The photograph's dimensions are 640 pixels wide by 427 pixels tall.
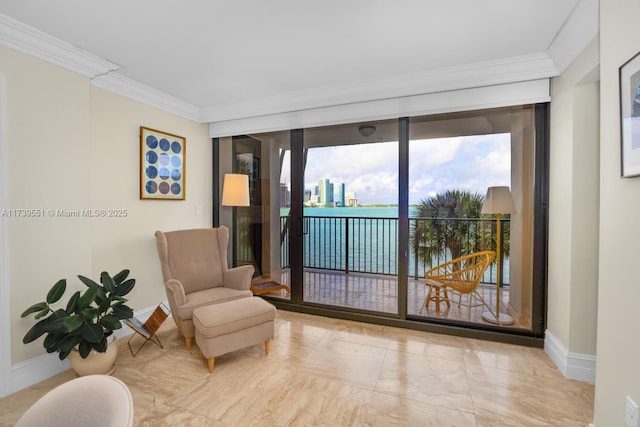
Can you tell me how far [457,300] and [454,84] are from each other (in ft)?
7.16

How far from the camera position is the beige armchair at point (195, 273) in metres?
2.55

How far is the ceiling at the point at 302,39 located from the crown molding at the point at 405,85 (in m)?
0.01

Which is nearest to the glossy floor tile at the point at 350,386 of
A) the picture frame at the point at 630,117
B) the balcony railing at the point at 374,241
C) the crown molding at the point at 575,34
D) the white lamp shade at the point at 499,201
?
the balcony railing at the point at 374,241

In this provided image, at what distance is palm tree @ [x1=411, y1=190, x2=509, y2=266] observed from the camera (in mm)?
2857

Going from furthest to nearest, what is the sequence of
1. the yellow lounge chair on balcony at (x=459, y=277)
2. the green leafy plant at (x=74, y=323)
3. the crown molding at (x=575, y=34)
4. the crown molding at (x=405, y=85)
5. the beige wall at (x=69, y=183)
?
the yellow lounge chair on balcony at (x=459, y=277), the crown molding at (x=405, y=85), the beige wall at (x=69, y=183), the green leafy plant at (x=74, y=323), the crown molding at (x=575, y=34)

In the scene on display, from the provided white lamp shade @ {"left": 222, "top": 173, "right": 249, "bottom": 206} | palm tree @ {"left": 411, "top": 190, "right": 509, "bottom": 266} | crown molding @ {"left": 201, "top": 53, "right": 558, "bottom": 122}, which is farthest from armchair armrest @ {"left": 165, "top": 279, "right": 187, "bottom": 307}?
palm tree @ {"left": 411, "top": 190, "right": 509, "bottom": 266}

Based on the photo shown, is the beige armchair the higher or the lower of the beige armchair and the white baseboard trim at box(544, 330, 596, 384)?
the higher

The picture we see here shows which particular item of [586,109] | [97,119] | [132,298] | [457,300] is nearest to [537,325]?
[457,300]

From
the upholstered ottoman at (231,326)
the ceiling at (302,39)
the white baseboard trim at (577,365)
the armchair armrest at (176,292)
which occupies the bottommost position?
the white baseboard trim at (577,365)

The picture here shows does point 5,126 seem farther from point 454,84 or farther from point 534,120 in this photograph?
point 534,120

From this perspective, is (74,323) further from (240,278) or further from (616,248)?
(616,248)

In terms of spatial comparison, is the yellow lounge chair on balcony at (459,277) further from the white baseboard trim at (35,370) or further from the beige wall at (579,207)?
the white baseboard trim at (35,370)

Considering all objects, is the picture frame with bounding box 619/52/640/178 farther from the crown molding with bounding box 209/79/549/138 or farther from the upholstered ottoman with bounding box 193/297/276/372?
the upholstered ottoman with bounding box 193/297/276/372

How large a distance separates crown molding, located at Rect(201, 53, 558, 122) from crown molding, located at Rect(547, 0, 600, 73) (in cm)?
14
